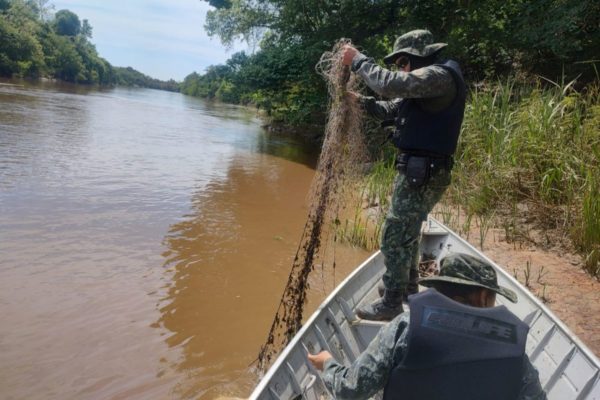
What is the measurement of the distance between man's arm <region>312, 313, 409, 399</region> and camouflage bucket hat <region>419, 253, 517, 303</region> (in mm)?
224

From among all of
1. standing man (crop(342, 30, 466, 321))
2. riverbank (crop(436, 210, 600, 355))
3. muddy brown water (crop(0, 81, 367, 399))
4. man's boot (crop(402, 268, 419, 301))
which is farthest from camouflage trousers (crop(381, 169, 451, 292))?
riverbank (crop(436, 210, 600, 355))

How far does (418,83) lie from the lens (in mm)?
3000

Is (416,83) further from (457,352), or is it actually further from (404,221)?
(457,352)

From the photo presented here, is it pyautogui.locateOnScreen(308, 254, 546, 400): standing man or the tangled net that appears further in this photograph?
the tangled net

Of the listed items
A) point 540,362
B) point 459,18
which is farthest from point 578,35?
point 540,362

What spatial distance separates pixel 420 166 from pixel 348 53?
1015mm

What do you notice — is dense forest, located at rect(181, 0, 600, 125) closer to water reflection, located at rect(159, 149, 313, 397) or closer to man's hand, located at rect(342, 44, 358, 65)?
water reflection, located at rect(159, 149, 313, 397)

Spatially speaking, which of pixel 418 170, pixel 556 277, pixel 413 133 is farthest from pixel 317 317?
pixel 556 277

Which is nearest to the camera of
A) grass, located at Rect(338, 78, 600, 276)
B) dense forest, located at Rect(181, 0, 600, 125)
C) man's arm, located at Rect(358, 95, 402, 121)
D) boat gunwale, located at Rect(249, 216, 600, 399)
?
boat gunwale, located at Rect(249, 216, 600, 399)

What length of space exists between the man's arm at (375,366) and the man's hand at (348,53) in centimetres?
224

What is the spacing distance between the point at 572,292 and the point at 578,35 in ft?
28.1

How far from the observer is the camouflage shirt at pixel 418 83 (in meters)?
3.01

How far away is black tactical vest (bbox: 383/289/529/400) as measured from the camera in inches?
62.2

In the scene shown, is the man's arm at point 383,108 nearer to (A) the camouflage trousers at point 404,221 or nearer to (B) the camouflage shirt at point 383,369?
(A) the camouflage trousers at point 404,221
